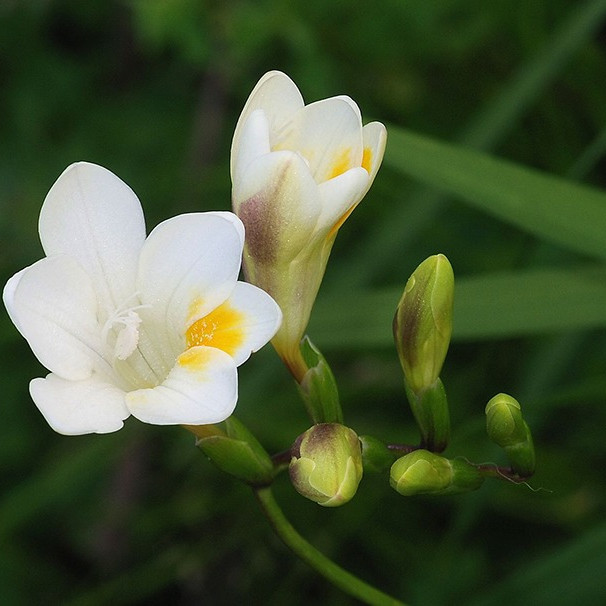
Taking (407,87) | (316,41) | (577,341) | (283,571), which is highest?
(316,41)

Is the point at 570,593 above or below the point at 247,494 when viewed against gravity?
above

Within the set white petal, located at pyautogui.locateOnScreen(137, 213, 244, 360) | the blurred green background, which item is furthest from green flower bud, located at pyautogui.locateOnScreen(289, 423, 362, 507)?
the blurred green background

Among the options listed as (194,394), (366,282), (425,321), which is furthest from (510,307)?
(194,394)

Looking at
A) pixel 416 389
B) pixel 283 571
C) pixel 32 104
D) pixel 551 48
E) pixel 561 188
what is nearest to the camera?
pixel 416 389

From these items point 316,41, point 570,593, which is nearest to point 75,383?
point 570,593

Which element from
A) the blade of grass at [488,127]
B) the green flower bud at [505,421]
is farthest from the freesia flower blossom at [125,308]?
the blade of grass at [488,127]

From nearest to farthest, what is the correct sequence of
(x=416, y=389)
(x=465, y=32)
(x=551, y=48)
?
(x=416, y=389)
(x=551, y=48)
(x=465, y=32)

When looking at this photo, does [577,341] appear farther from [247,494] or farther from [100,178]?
[100,178]
